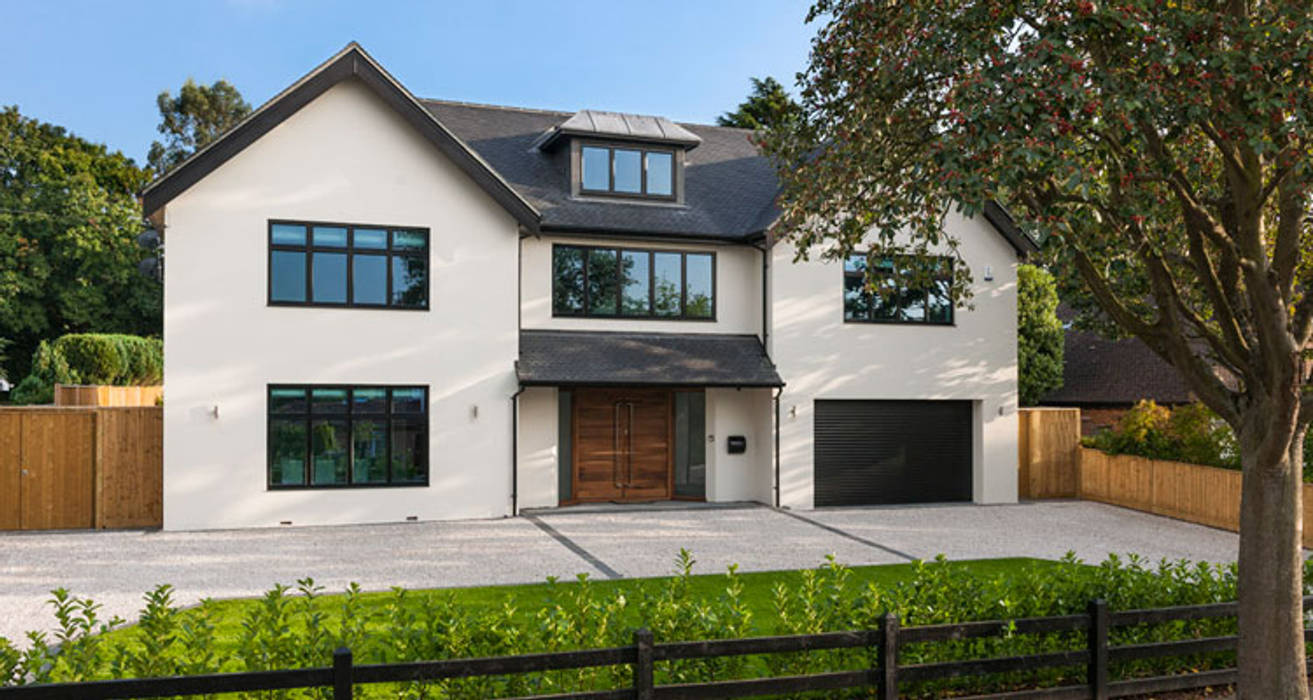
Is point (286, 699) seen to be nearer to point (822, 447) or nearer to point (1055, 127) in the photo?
point (1055, 127)

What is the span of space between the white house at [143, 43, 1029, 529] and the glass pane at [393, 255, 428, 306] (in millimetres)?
38

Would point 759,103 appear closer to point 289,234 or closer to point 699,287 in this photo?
point 699,287

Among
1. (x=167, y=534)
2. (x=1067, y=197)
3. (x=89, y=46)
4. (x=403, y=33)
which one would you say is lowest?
(x=167, y=534)

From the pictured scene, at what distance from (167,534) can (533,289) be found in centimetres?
740

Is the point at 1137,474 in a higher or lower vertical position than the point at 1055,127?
lower

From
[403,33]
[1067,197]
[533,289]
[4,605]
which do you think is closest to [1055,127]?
[1067,197]

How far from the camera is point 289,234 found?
49.3ft

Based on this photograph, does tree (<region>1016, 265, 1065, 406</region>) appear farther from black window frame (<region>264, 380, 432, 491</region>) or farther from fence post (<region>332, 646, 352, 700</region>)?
fence post (<region>332, 646, 352, 700</region>)

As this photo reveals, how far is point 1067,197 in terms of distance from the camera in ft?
20.2

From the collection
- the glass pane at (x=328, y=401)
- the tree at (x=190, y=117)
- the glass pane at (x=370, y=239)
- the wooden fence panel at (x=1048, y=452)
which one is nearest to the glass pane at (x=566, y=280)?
the glass pane at (x=370, y=239)

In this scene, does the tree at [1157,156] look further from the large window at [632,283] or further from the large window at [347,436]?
the large window at [347,436]

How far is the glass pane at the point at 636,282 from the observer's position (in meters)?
17.5

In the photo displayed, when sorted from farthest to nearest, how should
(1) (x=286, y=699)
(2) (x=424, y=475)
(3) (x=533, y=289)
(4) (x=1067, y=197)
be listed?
(3) (x=533, y=289) < (2) (x=424, y=475) < (4) (x=1067, y=197) < (1) (x=286, y=699)

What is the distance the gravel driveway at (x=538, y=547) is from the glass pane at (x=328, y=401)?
2018 mm
